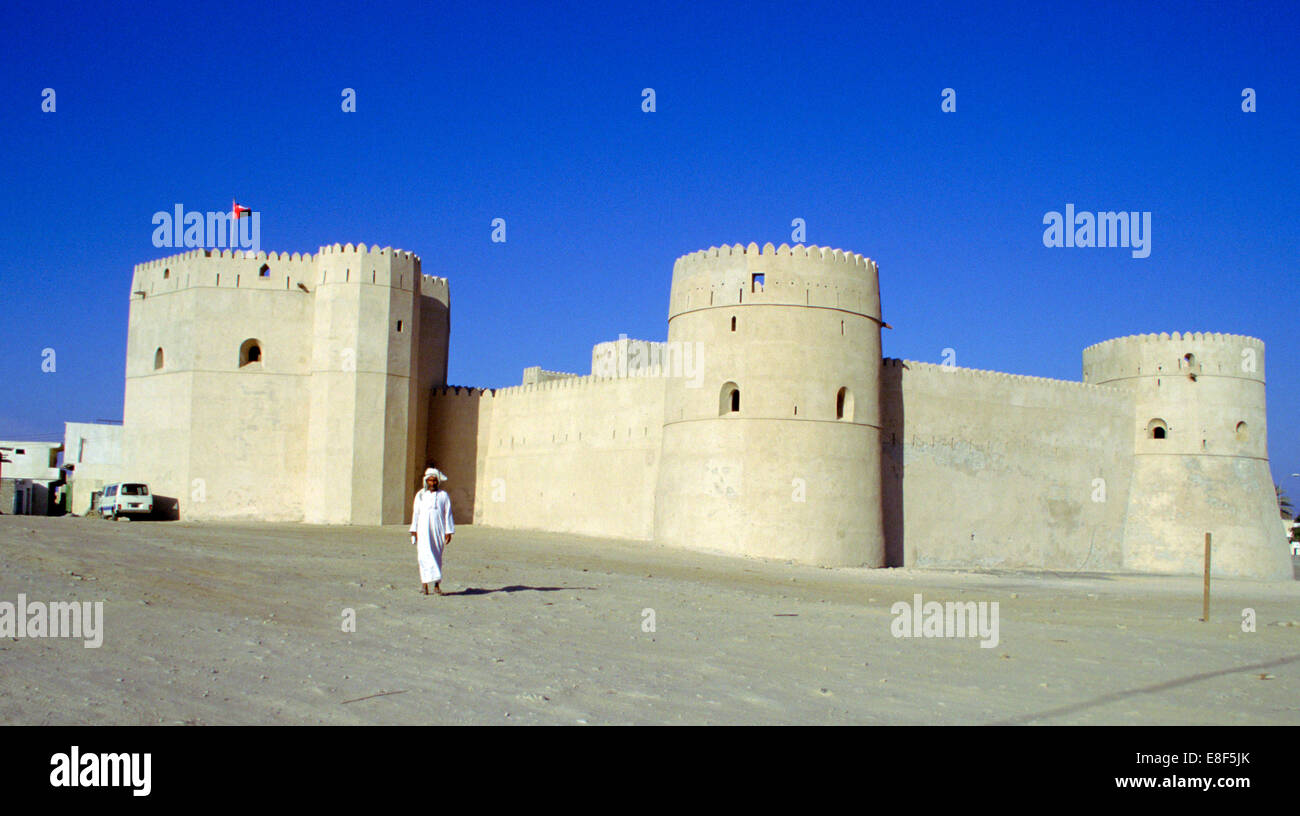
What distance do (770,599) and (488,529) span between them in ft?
43.1

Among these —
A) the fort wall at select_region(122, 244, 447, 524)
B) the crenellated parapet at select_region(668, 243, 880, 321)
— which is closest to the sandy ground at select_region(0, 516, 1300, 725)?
the crenellated parapet at select_region(668, 243, 880, 321)

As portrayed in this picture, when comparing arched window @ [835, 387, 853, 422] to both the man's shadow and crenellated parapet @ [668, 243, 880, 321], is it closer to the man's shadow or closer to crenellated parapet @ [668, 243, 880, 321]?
crenellated parapet @ [668, 243, 880, 321]

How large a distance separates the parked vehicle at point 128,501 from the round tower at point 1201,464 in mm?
22951

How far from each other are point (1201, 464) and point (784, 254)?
13.2 meters

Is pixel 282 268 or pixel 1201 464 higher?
pixel 282 268

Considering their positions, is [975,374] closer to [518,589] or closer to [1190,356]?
[1190,356]

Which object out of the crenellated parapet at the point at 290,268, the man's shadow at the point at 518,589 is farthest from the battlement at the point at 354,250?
the man's shadow at the point at 518,589

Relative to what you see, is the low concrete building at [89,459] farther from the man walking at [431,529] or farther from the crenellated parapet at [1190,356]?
the crenellated parapet at [1190,356]

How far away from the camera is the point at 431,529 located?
10.8m

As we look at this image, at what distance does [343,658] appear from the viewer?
710 centimetres

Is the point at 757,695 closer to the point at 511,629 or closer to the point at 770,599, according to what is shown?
the point at 511,629

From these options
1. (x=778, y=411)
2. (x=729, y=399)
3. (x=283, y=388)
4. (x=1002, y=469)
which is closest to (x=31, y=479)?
(x=283, y=388)

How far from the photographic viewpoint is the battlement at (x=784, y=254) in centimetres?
2011
